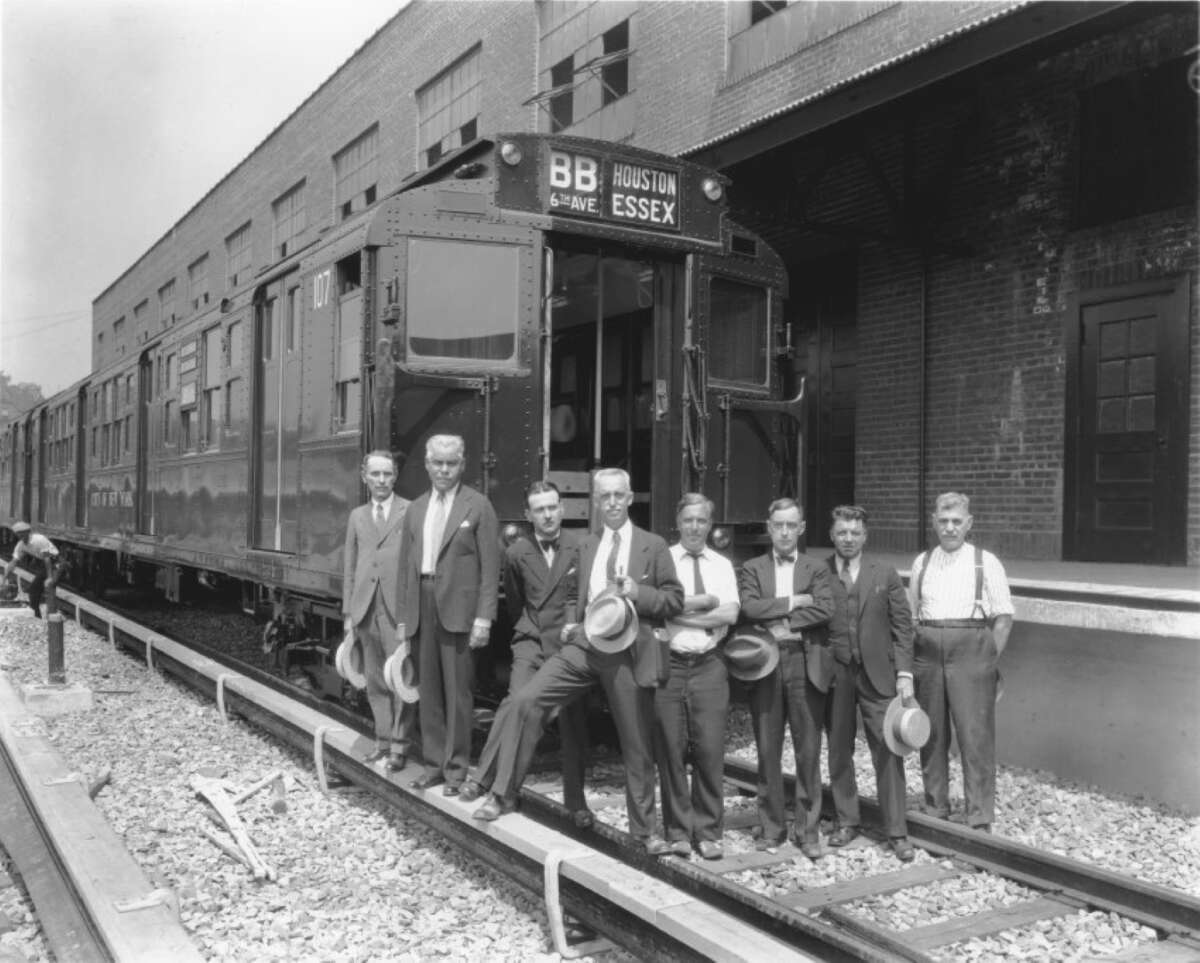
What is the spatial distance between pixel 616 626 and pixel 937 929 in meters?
1.67

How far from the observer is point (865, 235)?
405 inches

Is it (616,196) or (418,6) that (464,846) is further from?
(418,6)

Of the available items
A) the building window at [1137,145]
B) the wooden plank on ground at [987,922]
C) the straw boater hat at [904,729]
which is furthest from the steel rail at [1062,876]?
the building window at [1137,145]

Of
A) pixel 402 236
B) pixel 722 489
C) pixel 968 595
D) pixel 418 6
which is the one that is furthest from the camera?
pixel 418 6

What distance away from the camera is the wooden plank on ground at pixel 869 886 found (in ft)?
14.4

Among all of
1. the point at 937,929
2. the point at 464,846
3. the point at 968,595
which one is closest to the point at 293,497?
the point at 464,846

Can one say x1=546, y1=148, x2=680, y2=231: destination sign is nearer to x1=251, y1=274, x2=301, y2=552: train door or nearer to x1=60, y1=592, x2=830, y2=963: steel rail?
x1=251, y1=274, x2=301, y2=552: train door

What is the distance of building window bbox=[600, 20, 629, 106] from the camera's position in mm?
14977

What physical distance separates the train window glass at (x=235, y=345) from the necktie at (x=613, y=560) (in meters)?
5.18

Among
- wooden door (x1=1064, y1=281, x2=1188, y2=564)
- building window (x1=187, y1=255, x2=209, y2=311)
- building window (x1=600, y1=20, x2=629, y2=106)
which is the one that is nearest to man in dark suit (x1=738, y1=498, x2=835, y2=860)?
wooden door (x1=1064, y1=281, x2=1188, y2=564)

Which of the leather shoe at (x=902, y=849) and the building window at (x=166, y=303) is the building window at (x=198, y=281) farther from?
the leather shoe at (x=902, y=849)

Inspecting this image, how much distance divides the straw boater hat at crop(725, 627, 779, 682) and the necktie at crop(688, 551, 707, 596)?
291 mm

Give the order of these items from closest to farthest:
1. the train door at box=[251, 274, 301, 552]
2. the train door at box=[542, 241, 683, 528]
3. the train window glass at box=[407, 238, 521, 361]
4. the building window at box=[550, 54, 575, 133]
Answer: the train window glass at box=[407, 238, 521, 361], the train door at box=[542, 241, 683, 528], the train door at box=[251, 274, 301, 552], the building window at box=[550, 54, 575, 133]

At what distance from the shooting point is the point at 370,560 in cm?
601
